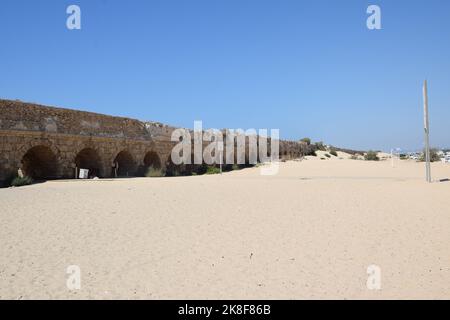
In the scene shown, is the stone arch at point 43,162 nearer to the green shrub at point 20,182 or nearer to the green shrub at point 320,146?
the green shrub at point 20,182

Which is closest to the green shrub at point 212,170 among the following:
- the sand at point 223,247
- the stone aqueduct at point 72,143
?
the stone aqueduct at point 72,143

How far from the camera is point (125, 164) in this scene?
57.0ft

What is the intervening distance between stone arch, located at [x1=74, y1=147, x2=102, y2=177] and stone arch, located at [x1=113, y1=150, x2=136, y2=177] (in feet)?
4.69

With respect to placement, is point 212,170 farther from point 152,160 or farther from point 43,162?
point 43,162

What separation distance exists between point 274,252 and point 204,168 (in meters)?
17.3

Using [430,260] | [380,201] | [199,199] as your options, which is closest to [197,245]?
[430,260]

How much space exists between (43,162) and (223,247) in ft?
36.4

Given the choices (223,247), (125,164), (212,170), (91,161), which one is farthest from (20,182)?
(212,170)

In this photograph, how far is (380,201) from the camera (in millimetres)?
8422

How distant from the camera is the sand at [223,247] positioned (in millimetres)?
3469

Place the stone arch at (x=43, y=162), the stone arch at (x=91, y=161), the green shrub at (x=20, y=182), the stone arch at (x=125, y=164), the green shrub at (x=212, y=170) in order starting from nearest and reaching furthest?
the green shrub at (x=20, y=182) < the stone arch at (x=43, y=162) < the stone arch at (x=91, y=161) < the stone arch at (x=125, y=164) < the green shrub at (x=212, y=170)
